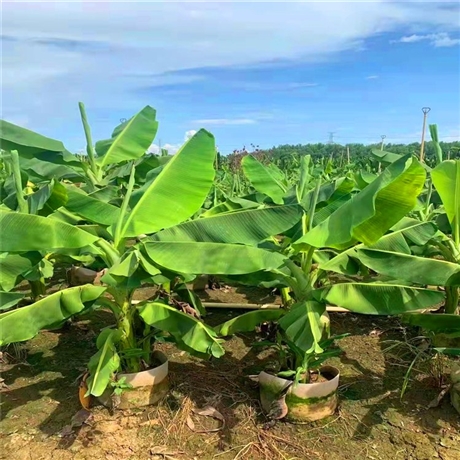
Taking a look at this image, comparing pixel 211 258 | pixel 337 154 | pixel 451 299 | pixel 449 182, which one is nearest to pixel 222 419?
pixel 211 258

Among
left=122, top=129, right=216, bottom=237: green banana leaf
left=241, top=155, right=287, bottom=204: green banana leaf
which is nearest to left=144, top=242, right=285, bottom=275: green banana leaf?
left=122, top=129, right=216, bottom=237: green banana leaf

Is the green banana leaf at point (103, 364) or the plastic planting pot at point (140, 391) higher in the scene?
the green banana leaf at point (103, 364)

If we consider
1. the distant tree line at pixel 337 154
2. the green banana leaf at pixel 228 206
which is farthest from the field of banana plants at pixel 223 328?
the distant tree line at pixel 337 154

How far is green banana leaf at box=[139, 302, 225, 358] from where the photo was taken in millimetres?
2600

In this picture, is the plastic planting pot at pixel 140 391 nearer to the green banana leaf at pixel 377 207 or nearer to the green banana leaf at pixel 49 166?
the green banana leaf at pixel 377 207

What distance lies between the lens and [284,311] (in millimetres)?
3240

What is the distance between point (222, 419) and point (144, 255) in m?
1.21

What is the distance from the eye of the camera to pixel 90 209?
314cm

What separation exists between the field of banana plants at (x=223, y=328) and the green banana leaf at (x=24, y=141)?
93 cm

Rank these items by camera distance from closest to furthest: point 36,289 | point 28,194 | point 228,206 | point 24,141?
point 28,194 → point 228,206 → point 24,141 → point 36,289

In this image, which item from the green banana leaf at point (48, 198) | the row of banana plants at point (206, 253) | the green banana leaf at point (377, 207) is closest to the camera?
the green banana leaf at point (377, 207)

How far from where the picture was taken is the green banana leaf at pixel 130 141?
4.39m

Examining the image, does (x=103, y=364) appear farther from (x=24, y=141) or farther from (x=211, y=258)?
(x=24, y=141)

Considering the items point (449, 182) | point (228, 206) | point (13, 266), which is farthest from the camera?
point (228, 206)
